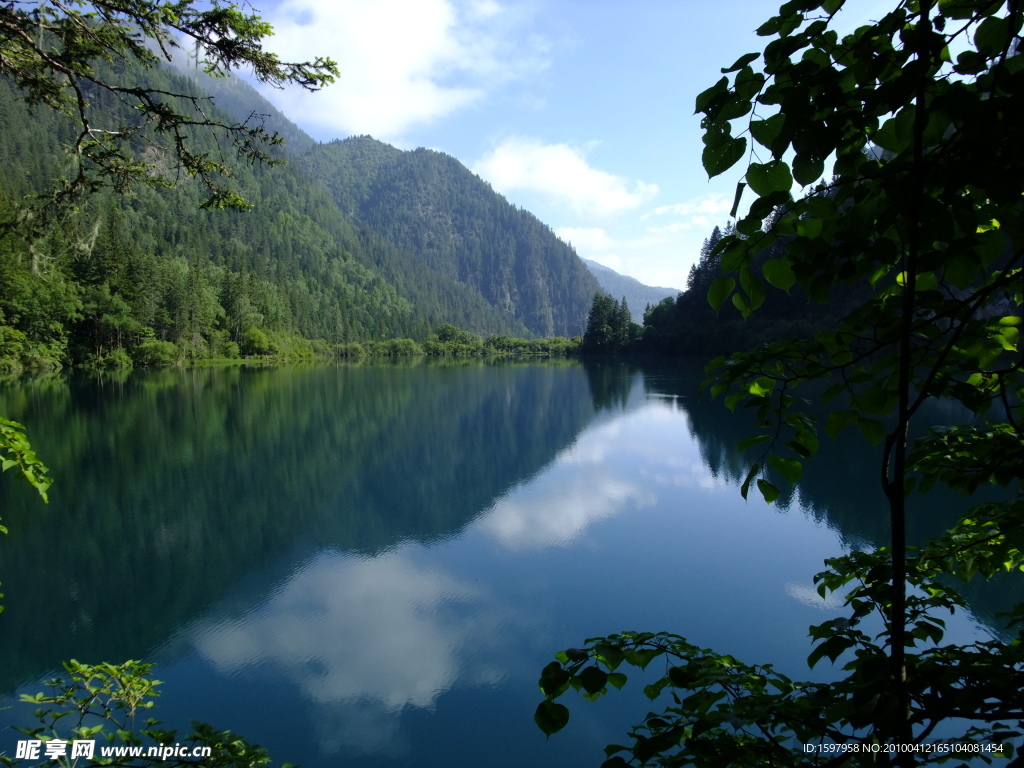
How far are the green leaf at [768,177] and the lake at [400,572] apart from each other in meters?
6.79

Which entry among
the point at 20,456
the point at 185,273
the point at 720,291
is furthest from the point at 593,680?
the point at 185,273

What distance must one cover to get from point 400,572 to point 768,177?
11.6 metres

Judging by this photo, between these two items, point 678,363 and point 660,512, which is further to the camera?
point 678,363

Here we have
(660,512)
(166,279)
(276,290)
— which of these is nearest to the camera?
(660,512)

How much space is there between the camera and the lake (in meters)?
6.94

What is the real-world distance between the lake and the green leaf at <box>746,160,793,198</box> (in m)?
6.79

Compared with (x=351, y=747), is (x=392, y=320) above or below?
above

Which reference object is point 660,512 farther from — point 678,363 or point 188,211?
point 188,211

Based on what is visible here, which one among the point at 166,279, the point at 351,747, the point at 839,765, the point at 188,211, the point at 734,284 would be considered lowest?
the point at 351,747

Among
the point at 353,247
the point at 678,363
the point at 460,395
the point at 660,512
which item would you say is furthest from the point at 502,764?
the point at 353,247

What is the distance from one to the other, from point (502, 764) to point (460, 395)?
36239 mm

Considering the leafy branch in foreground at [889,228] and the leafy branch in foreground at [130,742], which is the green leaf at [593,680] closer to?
the leafy branch in foreground at [889,228]

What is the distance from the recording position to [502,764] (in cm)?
605

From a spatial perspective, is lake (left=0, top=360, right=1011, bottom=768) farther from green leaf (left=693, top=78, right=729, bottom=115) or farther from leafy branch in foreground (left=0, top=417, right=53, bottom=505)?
green leaf (left=693, top=78, right=729, bottom=115)
